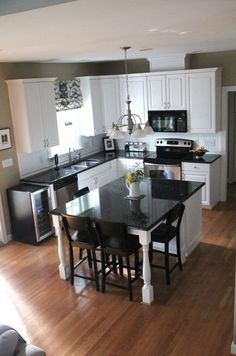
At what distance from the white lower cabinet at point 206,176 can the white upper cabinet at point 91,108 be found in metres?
1.92

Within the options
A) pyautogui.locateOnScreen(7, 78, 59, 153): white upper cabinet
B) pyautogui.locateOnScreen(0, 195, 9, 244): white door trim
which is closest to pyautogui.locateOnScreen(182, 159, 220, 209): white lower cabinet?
pyautogui.locateOnScreen(7, 78, 59, 153): white upper cabinet

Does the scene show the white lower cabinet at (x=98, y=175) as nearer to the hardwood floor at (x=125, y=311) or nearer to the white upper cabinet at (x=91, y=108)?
the white upper cabinet at (x=91, y=108)

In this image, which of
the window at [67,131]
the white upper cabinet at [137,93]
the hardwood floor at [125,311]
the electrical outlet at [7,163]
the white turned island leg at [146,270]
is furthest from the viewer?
the white upper cabinet at [137,93]

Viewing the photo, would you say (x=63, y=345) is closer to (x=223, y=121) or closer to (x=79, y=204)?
(x=79, y=204)

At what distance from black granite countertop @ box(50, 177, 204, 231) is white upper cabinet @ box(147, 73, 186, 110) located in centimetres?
206

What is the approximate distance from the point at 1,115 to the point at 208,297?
12.7 feet

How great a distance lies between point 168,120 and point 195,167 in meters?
1.06

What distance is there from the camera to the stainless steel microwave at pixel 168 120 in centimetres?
686

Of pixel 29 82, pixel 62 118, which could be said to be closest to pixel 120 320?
pixel 29 82

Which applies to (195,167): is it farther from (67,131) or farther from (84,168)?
(67,131)

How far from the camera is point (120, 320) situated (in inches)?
152

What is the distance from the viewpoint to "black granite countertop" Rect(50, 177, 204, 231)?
13.5 ft

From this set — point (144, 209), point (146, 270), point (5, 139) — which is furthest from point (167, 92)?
point (146, 270)

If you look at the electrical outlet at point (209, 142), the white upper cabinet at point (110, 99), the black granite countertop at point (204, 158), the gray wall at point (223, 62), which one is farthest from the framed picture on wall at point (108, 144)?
the gray wall at point (223, 62)
